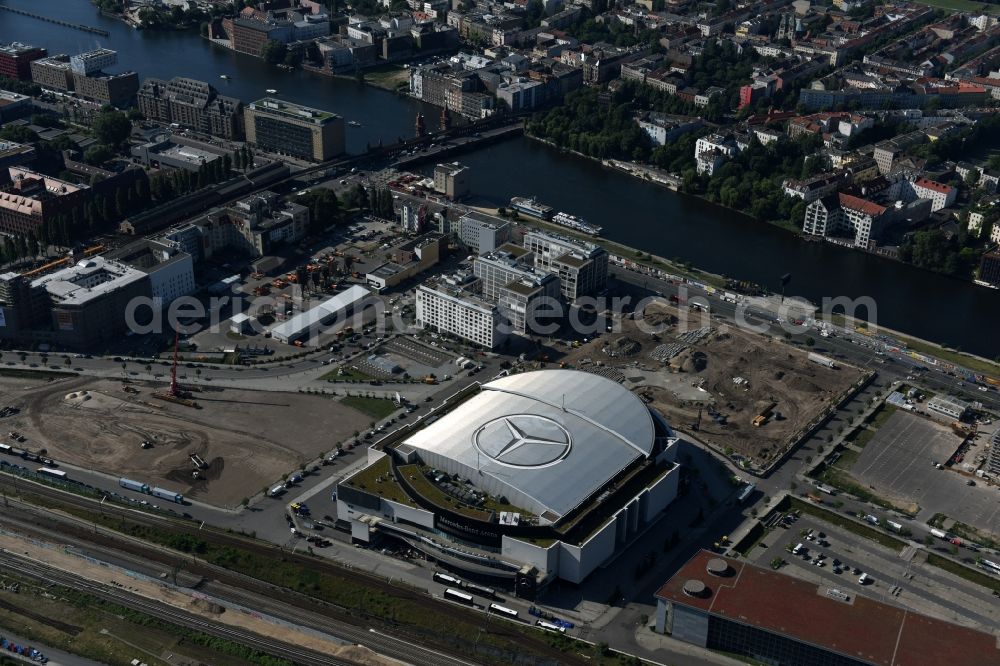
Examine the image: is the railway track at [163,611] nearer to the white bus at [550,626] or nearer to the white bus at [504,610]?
the white bus at [504,610]

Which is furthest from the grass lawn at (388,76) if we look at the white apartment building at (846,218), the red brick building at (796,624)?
the red brick building at (796,624)

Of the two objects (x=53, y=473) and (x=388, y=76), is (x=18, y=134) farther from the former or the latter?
(x=53, y=473)

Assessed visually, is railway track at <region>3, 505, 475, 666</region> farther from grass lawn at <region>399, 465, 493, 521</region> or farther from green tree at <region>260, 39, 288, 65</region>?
green tree at <region>260, 39, 288, 65</region>

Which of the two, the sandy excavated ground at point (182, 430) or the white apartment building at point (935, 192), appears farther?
the white apartment building at point (935, 192)

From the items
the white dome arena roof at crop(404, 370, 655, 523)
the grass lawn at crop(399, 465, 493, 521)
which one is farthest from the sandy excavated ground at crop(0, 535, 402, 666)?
the white dome arena roof at crop(404, 370, 655, 523)

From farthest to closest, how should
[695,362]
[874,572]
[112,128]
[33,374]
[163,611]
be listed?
1. [112,128]
2. [695,362]
3. [33,374]
4. [874,572]
5. [163,611]

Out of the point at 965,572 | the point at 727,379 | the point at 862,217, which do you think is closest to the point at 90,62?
the point at 862,217

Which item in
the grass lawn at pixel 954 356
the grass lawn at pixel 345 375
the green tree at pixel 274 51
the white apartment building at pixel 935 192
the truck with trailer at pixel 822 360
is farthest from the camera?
the green tree at pixel 274 51
